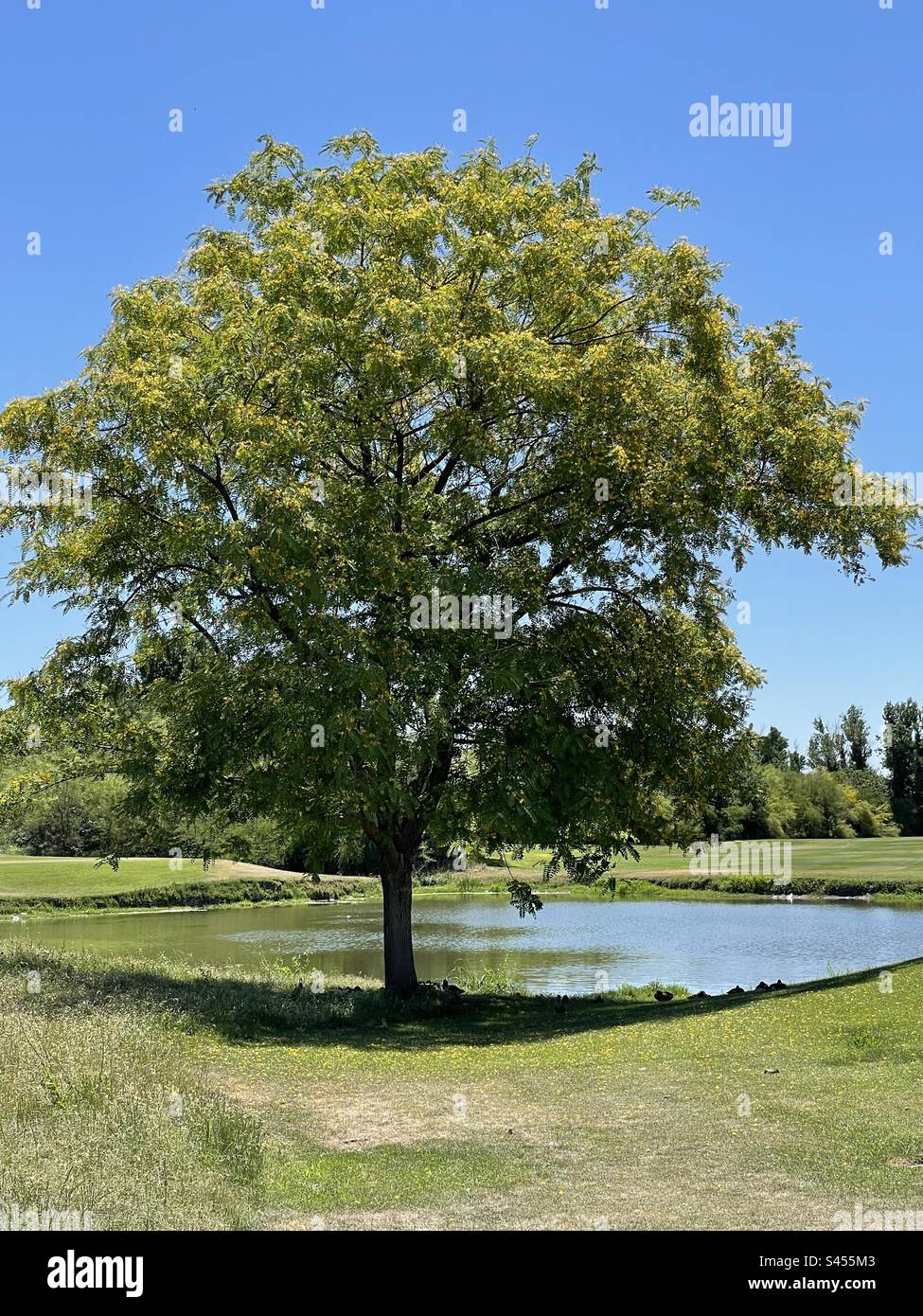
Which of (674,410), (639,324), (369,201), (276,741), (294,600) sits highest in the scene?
(369,201)

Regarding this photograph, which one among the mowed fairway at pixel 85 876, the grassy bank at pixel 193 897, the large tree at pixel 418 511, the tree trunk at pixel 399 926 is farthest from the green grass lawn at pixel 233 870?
the large tree at pixel 418 511

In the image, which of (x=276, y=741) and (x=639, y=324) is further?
(x=639, y=324)

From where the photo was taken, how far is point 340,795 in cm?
1886

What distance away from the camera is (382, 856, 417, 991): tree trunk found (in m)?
22.3

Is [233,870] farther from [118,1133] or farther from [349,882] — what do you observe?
[118,1133]

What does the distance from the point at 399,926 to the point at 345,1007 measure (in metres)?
2.33

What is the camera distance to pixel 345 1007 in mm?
20547

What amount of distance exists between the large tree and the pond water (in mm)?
9753

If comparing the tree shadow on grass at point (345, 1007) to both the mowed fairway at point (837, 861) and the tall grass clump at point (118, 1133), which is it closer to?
the tall grass clump at point (118, 1133)

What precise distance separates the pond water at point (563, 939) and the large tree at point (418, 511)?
975cm

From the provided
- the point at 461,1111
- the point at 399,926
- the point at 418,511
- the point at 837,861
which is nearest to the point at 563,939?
the point at 399,926

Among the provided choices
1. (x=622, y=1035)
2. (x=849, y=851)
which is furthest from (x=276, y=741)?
(x=849, y=851)
